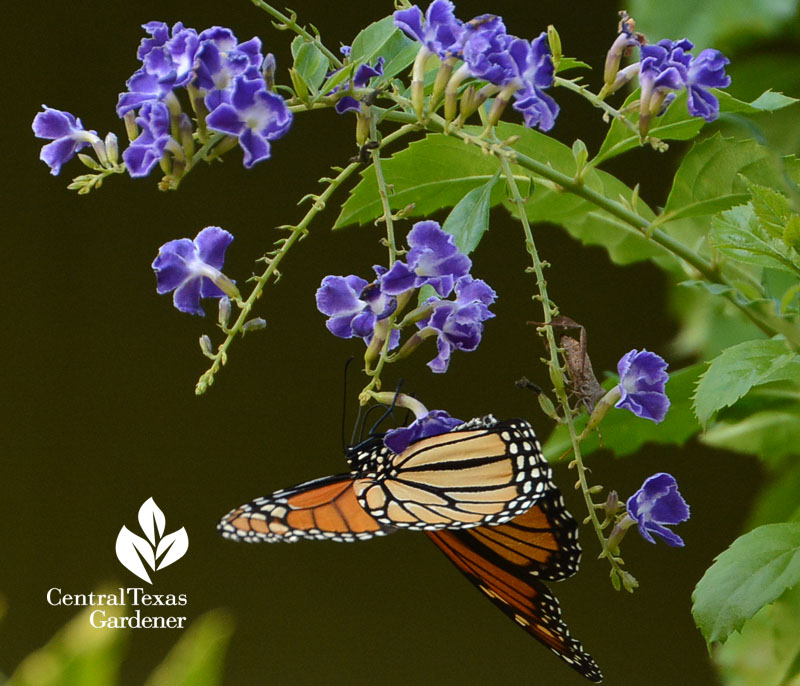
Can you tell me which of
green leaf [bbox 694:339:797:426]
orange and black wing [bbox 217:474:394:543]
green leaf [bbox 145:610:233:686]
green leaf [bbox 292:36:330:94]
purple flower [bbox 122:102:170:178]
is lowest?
green leaf [bbox 145:610:233:686]

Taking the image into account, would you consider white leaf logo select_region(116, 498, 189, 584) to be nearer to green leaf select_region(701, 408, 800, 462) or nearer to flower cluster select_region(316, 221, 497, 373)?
flower cluster select_region(316, 221, 497, 373)

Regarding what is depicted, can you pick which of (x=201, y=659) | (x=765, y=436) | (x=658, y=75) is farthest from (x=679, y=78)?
(x=765, y=436)

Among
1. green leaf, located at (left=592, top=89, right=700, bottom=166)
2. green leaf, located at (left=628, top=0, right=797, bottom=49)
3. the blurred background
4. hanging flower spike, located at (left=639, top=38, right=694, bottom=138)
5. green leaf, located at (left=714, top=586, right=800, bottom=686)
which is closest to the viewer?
hanging flower spike, located at (left=639, top=38, right=694, bottom=138)

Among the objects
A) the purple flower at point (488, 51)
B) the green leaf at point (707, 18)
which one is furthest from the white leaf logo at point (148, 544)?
the green leaf at point (707, 18)

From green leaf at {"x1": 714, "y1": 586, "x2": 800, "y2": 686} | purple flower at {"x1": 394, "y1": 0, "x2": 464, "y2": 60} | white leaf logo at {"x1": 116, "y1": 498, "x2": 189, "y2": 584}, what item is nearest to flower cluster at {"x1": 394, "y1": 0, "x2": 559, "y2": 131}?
A: purple flower at {"x1": 394, "y1": 0, "x2": 464, "y2": 60}

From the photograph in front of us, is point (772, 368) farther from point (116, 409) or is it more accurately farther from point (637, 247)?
point (116, 409)

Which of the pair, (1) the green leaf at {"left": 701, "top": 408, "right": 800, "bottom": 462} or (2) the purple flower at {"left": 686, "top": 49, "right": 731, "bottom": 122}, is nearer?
(2) the purple flower at {"left": 686, "top": 49, "right": 731, "bottom": 122}
